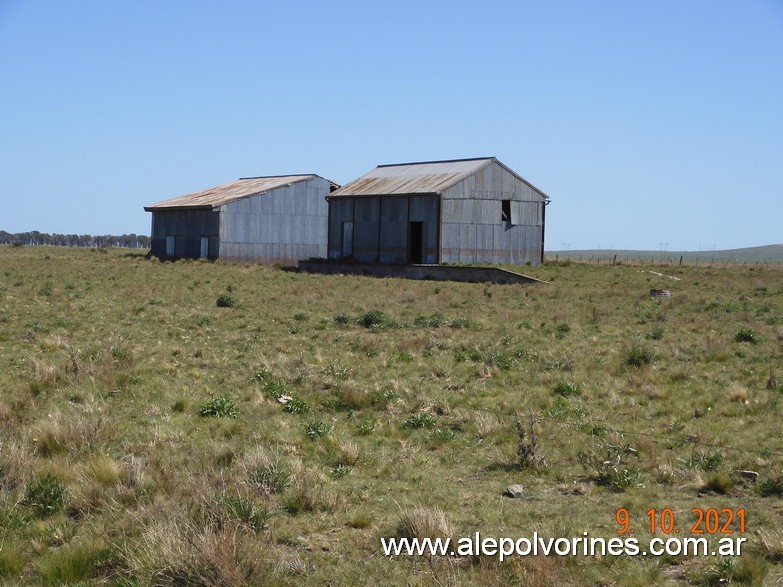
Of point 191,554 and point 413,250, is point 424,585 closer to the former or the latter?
point 191,554

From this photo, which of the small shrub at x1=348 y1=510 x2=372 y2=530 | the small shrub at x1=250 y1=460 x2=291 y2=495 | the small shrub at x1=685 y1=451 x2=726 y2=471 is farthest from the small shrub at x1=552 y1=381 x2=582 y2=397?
the small shrub at x1=348 y1=510 x2=372 y2=530

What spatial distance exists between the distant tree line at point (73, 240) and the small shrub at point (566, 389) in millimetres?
132975

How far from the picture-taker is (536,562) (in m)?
6.47

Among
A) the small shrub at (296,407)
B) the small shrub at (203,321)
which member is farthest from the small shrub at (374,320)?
the small shrub at (296,407)

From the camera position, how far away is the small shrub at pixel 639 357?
639 inches

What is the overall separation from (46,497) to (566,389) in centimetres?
857

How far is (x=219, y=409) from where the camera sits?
11922 millimetres

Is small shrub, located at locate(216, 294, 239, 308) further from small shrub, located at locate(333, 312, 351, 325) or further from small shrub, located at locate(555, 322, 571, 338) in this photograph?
small shrub, located at locate(555, 322, 571, 338)

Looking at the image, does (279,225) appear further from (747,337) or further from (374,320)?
(747,337)

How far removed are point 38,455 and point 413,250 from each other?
3988 cm

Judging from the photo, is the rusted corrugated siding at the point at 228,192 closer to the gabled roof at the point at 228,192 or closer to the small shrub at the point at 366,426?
the gabled roof at the point at 228,192

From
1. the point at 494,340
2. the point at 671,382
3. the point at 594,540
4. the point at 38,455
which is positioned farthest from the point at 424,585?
the point at 494,340

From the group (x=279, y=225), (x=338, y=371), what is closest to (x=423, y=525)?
(x=338, y=371)
